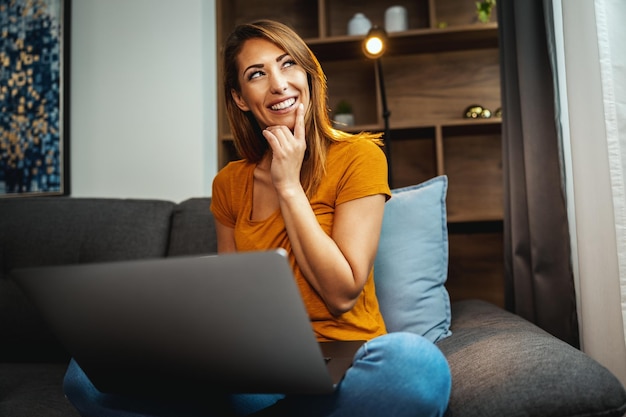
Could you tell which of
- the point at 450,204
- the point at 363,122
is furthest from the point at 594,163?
the point at 363,122

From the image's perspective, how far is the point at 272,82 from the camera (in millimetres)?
1171

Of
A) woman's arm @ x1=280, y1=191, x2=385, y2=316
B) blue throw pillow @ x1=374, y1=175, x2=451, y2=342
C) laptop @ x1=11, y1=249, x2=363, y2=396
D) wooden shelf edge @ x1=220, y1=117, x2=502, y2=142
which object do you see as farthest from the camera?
wooden shelf edge @ x1=220, y1=117, x2=502, y2=142

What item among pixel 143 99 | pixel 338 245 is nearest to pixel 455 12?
pixel 143 99

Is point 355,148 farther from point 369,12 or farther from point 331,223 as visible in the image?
point 369,12

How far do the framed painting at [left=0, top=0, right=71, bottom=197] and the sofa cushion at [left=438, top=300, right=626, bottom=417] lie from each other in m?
1.94

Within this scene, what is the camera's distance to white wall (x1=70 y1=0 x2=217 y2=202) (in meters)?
2.29

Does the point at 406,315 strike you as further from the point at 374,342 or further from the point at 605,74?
the point at 605,74

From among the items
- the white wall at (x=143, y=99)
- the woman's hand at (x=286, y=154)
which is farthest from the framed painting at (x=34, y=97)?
the woman's hand at (x=286, y=154)

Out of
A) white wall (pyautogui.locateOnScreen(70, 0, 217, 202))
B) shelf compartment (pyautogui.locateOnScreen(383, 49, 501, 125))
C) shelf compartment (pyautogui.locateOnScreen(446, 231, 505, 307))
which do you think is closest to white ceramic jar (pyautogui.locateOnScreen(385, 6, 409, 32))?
shelf compartment (pyautogui.locateOnScreen(383, 49, 501, 125))

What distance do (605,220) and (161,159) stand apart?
1.73 m

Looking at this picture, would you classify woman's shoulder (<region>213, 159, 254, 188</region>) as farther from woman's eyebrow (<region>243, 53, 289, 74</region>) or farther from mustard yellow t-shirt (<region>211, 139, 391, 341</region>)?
woman's eyebrow (<region>243, 53, 289, 74</region>)

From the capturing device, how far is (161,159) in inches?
90.5

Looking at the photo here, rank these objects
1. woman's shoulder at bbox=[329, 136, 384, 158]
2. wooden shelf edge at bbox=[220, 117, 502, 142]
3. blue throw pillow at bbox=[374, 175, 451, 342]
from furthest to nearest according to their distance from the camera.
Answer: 1. wooden shelf edge at bbox=[220, 117, 502, 142]
2. blue throw pillow at bbox=[374, 175, 451, 342]
3. woman's shoulder at bbox=[329, 136, 384, 158]

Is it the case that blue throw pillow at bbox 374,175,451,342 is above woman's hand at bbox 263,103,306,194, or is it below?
below
